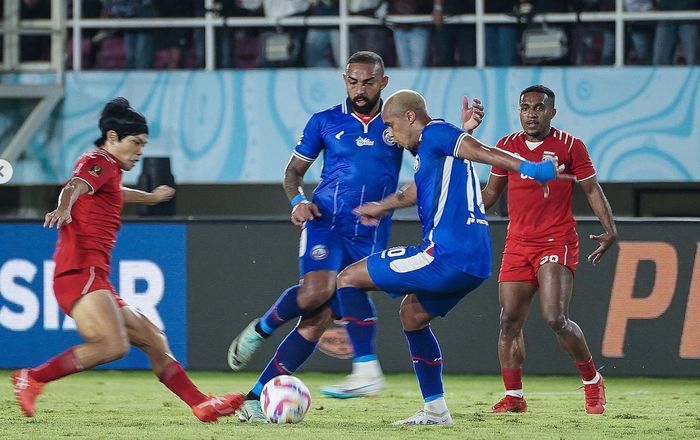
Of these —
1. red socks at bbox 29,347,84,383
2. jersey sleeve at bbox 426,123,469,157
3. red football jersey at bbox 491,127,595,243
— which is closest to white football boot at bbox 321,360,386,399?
jersey sleeve at bbox 426,123,469,157

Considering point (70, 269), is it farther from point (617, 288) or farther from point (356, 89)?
point (617, 288)

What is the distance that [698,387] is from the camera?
33.1 ft

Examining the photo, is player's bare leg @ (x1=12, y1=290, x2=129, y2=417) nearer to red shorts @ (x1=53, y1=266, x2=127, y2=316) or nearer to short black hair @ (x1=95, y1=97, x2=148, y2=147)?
red shorts @ (x1=53, y1=266, x2=127, y2=316)

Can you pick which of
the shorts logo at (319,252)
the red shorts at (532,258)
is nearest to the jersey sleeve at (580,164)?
the red shorts at (532,258)

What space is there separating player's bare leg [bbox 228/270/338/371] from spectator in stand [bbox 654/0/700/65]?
8233 millimetres

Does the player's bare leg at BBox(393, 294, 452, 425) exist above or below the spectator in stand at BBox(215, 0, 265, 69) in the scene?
below

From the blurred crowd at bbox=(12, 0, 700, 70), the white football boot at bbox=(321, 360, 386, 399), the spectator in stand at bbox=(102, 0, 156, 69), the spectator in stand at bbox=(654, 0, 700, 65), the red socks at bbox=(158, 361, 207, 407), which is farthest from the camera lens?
the spectator in stand at bbox=(102, 0, 156, 69)

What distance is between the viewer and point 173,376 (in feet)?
23.6

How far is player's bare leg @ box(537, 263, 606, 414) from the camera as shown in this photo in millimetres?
7992

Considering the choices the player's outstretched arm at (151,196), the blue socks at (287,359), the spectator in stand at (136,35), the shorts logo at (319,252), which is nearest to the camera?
the blue socks at (287,359)

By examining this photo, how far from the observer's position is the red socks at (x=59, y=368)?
23.3 ft

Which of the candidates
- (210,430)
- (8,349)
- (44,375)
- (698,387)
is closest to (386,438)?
(210,430)

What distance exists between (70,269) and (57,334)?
3811 millimetres

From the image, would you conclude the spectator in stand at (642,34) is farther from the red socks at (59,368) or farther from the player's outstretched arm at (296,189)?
the red socks at (59,368)
